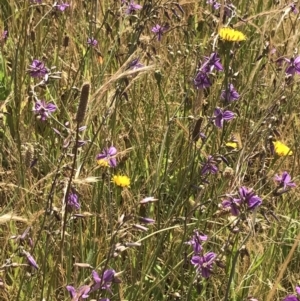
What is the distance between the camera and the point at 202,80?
1463 mm

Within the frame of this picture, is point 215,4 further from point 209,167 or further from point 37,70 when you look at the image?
point 209,167

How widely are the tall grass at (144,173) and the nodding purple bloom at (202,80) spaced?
56 mm

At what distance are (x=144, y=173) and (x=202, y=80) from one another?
44 centimetres

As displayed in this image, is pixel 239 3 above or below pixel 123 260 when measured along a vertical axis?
above

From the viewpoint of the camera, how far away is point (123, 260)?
155 centimetres

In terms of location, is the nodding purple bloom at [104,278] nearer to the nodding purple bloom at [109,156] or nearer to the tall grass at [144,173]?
the tall grass at [144,173]

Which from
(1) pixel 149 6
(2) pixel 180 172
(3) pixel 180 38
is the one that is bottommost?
(2) pixel 180 172

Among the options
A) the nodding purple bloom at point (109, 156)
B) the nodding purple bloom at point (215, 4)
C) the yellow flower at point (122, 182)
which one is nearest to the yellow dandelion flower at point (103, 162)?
the nodding purple bloom at point (109, 156)

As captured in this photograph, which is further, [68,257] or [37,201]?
[37,201]

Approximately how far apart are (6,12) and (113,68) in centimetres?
67

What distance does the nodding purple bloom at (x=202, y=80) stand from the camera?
1.45 metres

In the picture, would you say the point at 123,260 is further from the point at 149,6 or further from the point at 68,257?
the point at 149,6

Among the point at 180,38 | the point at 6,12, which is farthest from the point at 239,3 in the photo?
the point at 6,12

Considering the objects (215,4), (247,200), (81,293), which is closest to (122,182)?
(247,200)
